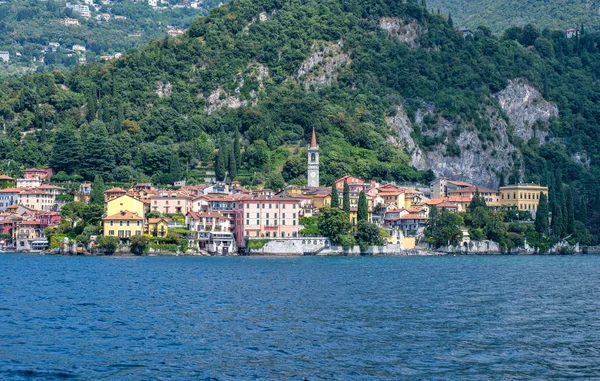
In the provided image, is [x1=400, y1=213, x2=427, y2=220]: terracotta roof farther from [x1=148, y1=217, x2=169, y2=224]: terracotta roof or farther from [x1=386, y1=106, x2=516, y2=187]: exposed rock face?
[x1=386, y1=106, x2=516, y2=187]: exposed rock face

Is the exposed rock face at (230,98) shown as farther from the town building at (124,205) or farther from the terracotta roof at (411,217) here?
the town building at (124,205)

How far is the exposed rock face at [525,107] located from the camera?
188 m

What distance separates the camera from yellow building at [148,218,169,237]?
109 metres

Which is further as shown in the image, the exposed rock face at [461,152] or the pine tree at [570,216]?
the exposed rock face at [461,152]

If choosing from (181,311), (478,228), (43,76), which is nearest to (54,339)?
(181,311)

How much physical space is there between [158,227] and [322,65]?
258 ft

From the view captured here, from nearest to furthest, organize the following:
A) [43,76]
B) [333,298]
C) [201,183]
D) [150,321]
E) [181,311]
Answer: [150,321], [181,311], [333,298], [201,183], [43,76]

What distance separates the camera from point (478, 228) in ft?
397

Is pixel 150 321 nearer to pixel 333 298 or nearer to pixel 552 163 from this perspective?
pixel 333 298

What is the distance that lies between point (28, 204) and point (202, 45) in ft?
206

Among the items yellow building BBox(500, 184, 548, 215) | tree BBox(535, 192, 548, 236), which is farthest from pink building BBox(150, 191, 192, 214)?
yellow building BBox(500, 184, 548, 215)

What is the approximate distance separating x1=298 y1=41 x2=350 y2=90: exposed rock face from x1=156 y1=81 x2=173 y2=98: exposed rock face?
2468 centimetres

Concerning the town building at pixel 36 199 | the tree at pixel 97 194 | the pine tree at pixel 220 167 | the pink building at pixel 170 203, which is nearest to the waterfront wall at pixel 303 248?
the pink building at pixel 170 203

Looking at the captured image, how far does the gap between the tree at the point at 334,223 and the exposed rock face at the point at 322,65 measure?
69.1m
